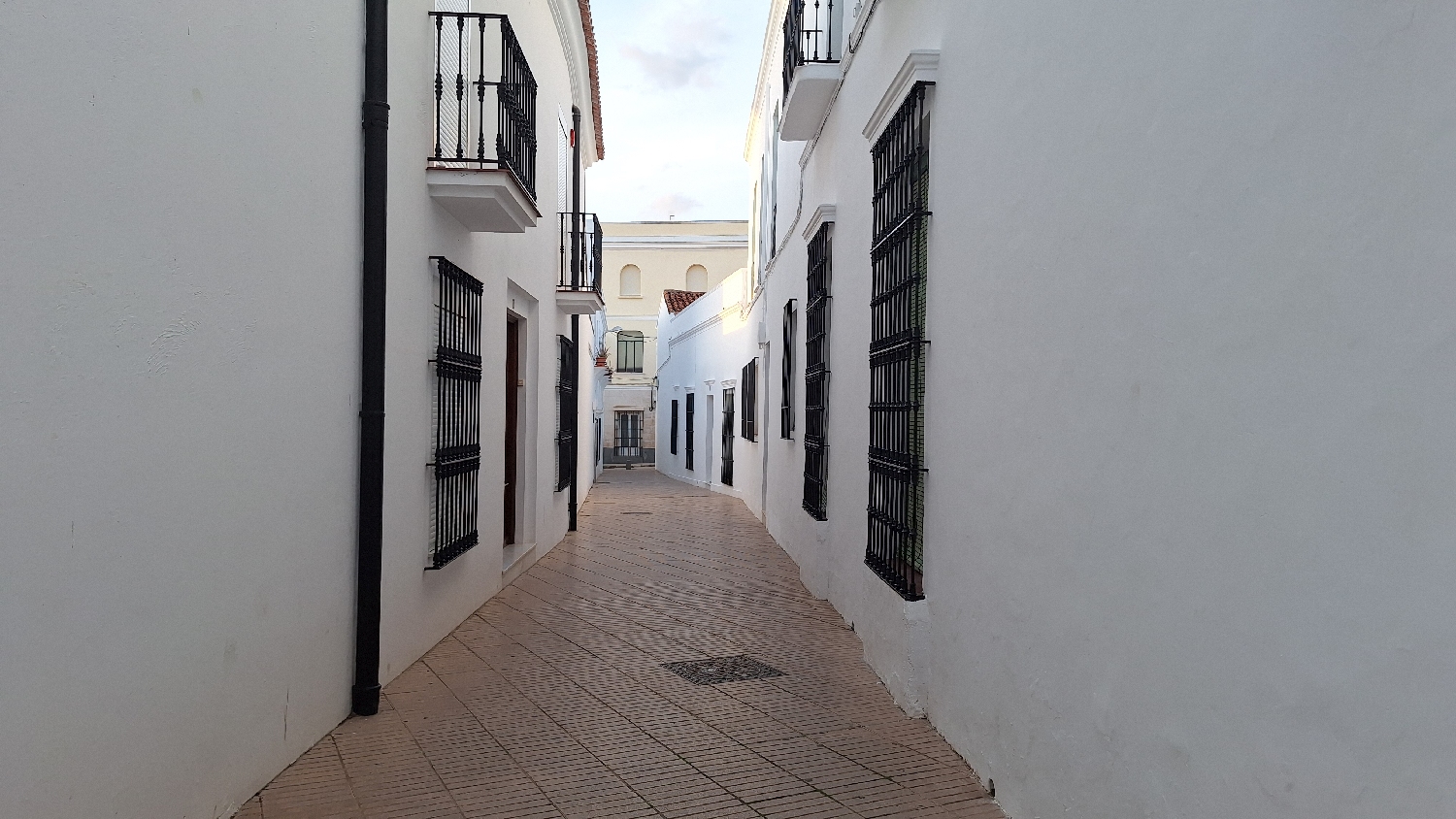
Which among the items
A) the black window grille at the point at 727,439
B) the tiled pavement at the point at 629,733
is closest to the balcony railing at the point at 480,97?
the tiled pavement at the point at 629,733

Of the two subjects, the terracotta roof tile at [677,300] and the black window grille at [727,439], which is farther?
the terracotta roof tile at [677,300]

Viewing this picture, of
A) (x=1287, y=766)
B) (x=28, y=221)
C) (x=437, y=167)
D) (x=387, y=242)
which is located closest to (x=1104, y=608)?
(x=1287, y=766)

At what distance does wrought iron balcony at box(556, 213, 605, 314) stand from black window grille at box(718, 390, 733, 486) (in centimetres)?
734

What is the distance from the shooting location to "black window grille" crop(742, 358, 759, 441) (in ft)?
50.6

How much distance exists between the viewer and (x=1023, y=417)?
3686 millimetres

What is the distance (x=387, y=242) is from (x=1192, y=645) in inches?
166

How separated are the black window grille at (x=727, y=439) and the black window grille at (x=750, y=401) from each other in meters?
2.38

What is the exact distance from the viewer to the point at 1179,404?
8.27ft

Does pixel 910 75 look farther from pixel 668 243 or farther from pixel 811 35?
pixel 668 243

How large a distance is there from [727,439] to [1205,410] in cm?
1785

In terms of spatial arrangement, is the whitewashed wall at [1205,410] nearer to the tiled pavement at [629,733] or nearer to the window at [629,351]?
the tiled pavement at [629,733]

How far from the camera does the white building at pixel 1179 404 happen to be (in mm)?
1771

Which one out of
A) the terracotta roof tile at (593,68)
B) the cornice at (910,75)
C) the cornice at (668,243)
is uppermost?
the cornice at (668,243)

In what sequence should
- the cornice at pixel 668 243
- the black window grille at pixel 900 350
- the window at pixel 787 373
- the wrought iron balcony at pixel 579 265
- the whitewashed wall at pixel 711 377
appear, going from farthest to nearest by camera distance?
the cornice at pixel 668 243, the whitewashed wall at pixel 711 377, the wrought iron balcony at pixel 579 265, the window at pixel 787 373, the black window grille at pixel 900 350
